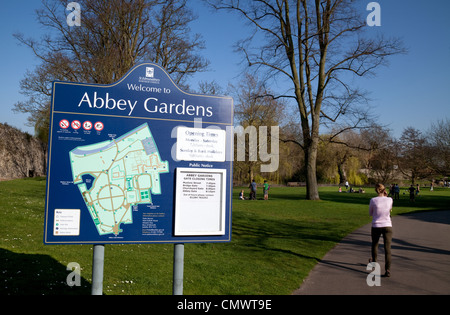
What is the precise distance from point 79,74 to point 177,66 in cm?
751

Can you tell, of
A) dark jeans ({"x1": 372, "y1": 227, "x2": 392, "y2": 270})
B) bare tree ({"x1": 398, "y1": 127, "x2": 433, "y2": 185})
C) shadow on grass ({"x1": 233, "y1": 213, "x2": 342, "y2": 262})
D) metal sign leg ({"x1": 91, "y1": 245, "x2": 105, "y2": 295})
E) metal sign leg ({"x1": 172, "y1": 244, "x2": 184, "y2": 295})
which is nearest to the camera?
metal sign leg ({"x1": 91, "y1": 245, "x2": 105, "y2": 295})

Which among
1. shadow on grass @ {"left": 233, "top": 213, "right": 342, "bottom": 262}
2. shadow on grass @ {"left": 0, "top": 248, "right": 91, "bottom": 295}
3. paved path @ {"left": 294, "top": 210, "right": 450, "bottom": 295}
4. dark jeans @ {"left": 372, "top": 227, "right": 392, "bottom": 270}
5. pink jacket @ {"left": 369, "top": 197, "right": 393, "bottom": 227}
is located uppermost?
pink jacket @ {"left": 369, "top": 197, "right": 393, "bottom": 227}

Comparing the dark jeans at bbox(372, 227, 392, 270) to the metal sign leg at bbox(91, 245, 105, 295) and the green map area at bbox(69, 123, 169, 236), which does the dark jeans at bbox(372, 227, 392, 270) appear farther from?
the metal sign leg at bbox(91, 245, 105, 295)

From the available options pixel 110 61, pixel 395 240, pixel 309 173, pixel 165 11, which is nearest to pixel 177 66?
pixel 165 11

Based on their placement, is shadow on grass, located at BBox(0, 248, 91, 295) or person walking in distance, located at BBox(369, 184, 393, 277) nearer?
shadow on grass, located at BBox(0, 248, 91, 295)

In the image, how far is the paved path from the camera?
6441 mm

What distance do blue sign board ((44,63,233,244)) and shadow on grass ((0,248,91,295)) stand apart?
2.62 metres

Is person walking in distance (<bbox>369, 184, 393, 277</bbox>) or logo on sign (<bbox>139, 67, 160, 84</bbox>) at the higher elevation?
logo on sign (<bbox>139, 67, 160, 84</bbox>)

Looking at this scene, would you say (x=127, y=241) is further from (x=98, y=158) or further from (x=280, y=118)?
(x=280, y=118)

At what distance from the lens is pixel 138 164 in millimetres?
3986

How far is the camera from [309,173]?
30.5 meters

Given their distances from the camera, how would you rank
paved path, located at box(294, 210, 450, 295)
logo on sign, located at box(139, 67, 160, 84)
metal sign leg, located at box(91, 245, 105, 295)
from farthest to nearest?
1. paved path, located at box(294, 210, 450, 295)
2. logo on sign, located at box(139, 67, 160, 84)
3. metal sign leg, located at box(91, 245, 105, 295)

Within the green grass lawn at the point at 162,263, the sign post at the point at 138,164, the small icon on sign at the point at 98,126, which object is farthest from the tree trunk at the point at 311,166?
the small icon on sign at the point at 98,126

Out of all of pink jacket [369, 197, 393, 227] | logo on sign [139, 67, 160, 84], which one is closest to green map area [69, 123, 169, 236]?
logo on sign [139, 67, 160, 84]
